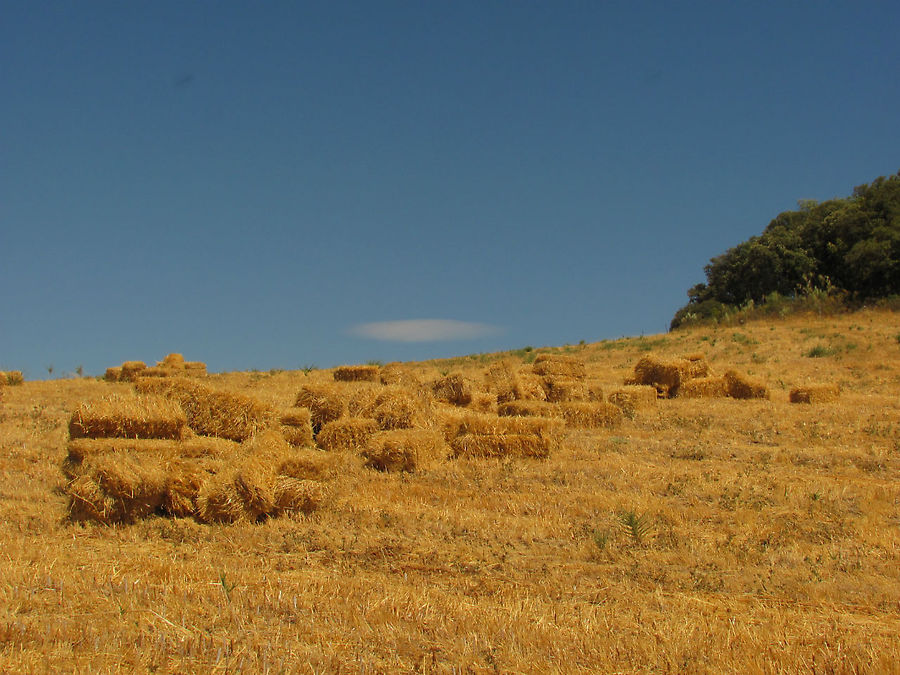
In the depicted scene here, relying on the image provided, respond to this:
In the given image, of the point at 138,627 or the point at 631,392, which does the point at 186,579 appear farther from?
the point at 631,392

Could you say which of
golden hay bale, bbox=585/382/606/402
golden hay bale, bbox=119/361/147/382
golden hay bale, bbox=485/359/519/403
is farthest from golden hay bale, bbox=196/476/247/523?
golden hay bale, bbox=119/361/147/382

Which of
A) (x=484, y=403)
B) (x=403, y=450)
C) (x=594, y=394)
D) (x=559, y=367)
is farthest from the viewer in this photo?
(x=559, y=367)

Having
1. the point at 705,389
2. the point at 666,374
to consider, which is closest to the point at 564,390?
the point at 666,374

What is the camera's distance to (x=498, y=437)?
12.7 metres

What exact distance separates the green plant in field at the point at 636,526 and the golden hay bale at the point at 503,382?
8.28m

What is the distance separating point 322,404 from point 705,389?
33.1 feet

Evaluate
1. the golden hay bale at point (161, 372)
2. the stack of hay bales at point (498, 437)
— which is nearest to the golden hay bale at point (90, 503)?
the stack of hay bales at point (498, 437)

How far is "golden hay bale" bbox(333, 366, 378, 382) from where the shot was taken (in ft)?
63.2

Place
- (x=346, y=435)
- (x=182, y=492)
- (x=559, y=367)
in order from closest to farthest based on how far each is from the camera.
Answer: (x=182, y=492), (x=346, y=435), (x=559, y=367)

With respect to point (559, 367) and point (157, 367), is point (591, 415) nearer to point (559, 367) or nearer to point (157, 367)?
point (559, 367)

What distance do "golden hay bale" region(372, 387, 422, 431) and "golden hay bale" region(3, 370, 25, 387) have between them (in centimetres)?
1389

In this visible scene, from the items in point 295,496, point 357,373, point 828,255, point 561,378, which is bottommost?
point 295,496

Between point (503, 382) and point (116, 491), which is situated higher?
point (503, 382)

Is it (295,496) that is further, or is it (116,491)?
(295,496)
